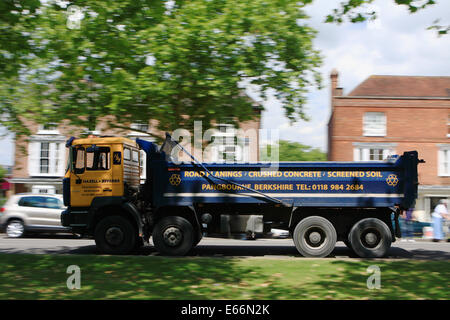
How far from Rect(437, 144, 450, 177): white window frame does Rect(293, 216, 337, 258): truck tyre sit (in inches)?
907

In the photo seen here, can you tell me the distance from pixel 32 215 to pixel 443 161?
26.5 meters

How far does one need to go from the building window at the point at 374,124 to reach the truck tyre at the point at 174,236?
23055 millimetres

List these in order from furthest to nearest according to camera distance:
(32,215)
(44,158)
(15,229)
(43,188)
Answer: (44,158) → (43,188) → (32,215) → (15,229)

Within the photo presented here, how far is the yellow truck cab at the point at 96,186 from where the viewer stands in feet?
36.2

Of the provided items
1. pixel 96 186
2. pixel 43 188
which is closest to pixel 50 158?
pixel 43 188

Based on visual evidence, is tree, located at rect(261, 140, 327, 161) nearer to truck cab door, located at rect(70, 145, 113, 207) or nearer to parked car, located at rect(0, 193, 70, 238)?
parked car, located at rect(0, 193, 70, 238)

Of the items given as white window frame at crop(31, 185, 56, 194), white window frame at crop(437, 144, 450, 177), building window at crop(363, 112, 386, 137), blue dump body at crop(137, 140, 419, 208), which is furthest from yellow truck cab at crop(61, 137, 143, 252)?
white window frame at crop(437, 144, 450, 177)

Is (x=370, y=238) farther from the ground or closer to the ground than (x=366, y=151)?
closer to the ground

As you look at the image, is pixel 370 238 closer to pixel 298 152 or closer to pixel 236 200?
pixel 236 200

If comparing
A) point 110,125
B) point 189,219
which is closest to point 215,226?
point 189,219

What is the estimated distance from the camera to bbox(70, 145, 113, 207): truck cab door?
1115cm

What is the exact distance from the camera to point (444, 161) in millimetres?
30562

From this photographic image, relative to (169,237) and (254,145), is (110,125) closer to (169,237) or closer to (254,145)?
(169,237)

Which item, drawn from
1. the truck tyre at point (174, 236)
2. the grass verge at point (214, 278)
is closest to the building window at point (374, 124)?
the grass verge at point (214, 278)
